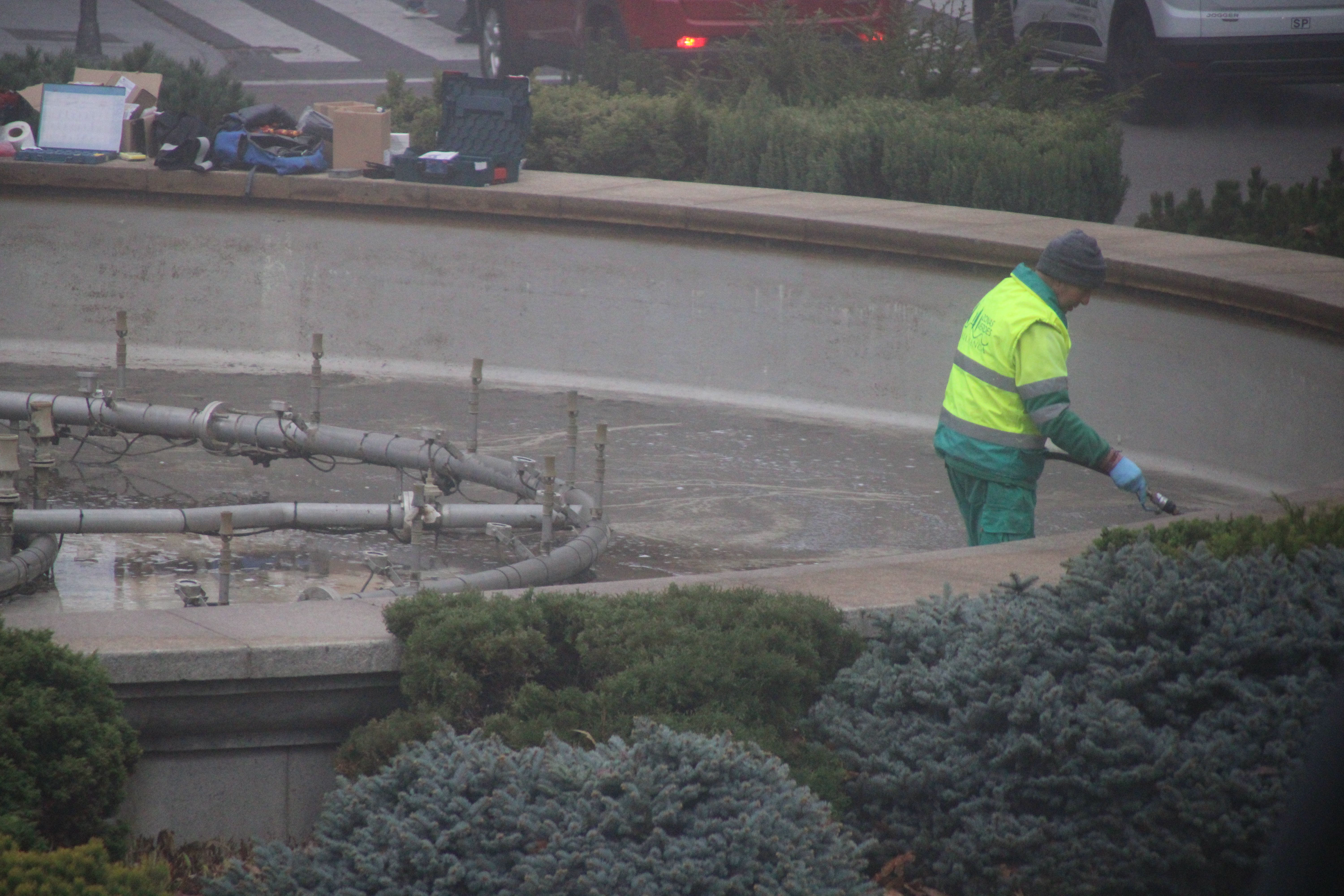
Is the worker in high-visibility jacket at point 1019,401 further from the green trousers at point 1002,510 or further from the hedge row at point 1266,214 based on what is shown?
the hedge row at point 1266,214

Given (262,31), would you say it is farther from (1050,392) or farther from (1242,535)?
(1242,535)

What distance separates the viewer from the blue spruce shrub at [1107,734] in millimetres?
3807

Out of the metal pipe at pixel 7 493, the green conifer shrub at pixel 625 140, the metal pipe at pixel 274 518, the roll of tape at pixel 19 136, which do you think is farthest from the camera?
the green conifer shrub at pixel 625 140

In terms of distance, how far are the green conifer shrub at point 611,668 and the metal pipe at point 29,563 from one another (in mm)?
2521

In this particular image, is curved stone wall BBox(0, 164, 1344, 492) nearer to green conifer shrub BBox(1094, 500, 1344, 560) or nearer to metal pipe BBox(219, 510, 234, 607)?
green conifer shrub BBox(1094, 500, 1344, 560)

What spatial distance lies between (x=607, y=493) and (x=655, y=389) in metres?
2.31

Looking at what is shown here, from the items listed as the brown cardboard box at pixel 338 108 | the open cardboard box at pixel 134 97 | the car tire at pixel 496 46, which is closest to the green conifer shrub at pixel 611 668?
the brown cardboard box at pixel 338 108

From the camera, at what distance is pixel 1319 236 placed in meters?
10.3

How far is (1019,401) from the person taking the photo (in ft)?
20.4

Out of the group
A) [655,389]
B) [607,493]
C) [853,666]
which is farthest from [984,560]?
[655,389]

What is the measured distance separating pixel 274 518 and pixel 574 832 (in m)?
3.85

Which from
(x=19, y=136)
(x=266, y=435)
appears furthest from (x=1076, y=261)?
(x=19, y=136)

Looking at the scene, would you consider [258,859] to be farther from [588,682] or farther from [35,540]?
[35,540]

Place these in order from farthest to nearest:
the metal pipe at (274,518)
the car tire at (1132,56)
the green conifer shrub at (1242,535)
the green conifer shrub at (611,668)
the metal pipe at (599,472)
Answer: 1. the car tire at (1132,56)
2. the metal pipe at (599,472)
3. the metal pipe at (274,518)
4. the green conifer shrub at (1242,535)
5. the green conifer shrub at (611,668)
